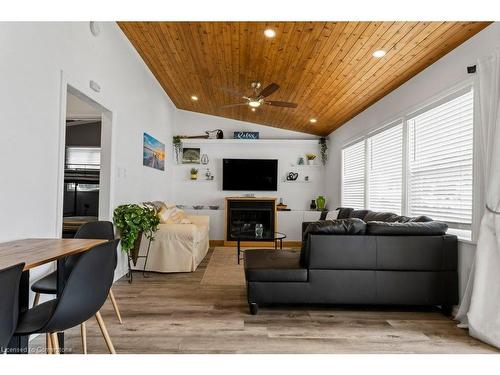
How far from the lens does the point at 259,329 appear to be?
2.52 meters

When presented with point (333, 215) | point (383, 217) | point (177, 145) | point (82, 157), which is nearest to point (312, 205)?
point (333, 215)

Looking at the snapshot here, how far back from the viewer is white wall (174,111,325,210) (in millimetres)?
7285

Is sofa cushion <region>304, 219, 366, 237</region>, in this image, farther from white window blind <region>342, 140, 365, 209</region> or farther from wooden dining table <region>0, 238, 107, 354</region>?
white window blind <region>342, 140, 365, 209</region>

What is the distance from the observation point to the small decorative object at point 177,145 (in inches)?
279

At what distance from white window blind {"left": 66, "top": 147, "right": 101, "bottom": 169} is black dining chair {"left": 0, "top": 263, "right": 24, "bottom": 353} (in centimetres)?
515

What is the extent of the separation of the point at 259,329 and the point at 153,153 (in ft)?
12.8

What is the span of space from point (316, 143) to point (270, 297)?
17.0 feet

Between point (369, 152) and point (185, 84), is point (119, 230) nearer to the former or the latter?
point (185, 84)

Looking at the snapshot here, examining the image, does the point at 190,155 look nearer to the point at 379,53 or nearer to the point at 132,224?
the point at 132,224

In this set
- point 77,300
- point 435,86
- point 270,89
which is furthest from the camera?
point 270,89

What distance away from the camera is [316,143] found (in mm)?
7383

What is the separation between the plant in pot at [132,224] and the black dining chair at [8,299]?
261 cm

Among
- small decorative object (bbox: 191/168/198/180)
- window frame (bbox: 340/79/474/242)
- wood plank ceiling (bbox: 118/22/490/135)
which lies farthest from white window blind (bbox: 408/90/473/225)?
small decorative object (bbox: 191/168/198/180)
